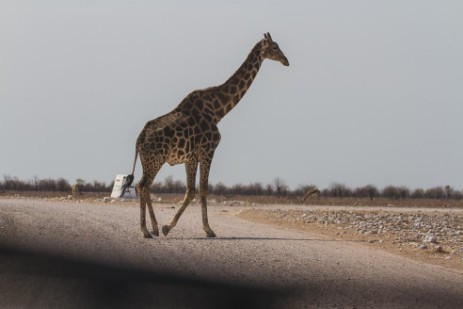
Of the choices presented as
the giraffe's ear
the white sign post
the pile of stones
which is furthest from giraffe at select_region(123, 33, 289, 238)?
the white sign post

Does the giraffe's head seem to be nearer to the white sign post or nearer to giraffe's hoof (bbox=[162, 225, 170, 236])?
giraffe's hoof (bbox=[162, 225, 170, 236])

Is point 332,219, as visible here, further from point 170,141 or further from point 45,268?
point 45,268

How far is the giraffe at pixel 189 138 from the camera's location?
18156 millimetres

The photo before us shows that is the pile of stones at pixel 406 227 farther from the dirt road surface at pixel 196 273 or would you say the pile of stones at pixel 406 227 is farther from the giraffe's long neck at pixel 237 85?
the giraffe's long neck at pixel 237 85

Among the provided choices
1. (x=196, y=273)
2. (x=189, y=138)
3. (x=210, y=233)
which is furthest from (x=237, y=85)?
(x=196, y=273)

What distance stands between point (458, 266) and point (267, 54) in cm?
635

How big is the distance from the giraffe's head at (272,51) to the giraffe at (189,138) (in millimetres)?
22

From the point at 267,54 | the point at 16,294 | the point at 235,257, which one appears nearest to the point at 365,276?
the point at 235,257

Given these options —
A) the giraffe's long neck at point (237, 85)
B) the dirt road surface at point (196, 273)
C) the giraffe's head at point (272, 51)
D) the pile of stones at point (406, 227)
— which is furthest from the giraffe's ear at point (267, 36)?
the pile of stones at point (406, 227)

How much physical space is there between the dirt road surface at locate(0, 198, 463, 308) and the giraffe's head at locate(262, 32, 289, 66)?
161 inches

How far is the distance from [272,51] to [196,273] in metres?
8.94

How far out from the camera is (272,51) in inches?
817

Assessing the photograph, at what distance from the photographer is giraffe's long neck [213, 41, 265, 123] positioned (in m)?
19.9

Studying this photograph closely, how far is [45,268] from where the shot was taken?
1228 cm
